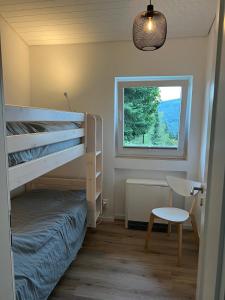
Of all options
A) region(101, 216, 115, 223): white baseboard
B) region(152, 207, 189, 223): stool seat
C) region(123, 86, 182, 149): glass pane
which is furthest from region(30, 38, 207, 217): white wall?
region(152, 207, 189, 223): stool seat

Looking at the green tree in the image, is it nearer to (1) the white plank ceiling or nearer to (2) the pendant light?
(1) the white plank ceiling

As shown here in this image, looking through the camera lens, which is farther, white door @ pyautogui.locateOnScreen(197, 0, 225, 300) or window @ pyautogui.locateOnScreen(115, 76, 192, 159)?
window @ pyautogui.locateOnScreen(115, 76, 192, 159)

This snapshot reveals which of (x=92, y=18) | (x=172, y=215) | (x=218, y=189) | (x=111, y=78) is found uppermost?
(x=92, y=18)

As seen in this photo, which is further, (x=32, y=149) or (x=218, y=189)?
(x=32, y=149)

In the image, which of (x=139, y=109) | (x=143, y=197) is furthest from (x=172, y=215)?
(x=139, y=109)

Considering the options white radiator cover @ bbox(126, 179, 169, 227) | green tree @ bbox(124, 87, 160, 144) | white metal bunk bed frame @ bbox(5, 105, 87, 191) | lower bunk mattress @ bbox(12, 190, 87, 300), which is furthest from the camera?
green tree @ bbox(124, 87, 160, 144)

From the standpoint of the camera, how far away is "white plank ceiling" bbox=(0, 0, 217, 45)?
7.08ft

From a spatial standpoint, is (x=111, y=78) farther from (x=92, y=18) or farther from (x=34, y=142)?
(x=34, y=142)

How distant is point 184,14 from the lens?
2.25 metres

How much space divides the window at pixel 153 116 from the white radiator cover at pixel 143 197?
395mm

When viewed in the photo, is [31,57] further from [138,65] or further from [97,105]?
[138,65]

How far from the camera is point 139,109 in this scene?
2.97 meters

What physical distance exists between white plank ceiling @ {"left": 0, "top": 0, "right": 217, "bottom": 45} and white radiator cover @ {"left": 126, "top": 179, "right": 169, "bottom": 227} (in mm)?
1700

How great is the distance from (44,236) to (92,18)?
6.92ft
